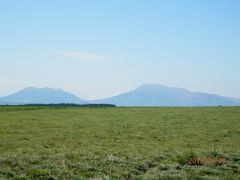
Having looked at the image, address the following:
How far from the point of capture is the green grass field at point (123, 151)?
1844 cm

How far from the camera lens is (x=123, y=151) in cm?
Answer: 2883

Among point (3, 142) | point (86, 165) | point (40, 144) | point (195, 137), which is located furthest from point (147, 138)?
point (86, 165)

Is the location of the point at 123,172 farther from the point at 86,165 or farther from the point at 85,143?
the point at 85,143

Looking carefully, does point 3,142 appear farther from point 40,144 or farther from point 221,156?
point 221,156

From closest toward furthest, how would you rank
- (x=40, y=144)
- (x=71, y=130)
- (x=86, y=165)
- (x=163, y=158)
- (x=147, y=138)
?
(x=86, y=165)
(x=163, y=158)
(x=40, y=144)
(x=147, y=138)
(x=71, y=130)

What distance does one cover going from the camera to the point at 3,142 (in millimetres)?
35406

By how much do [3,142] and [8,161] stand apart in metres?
16.3

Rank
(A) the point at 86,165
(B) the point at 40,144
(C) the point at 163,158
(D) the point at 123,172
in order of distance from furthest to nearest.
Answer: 1. (B) the point at 40,144
2. (C) the point at 163,158
3. (A) the point at 86,165
4. (D) the point at 123,172

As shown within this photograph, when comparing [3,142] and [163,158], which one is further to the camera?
[3,142]

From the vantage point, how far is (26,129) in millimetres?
46875

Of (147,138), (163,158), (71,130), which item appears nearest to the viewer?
(163,158)

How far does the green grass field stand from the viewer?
18.4 metres

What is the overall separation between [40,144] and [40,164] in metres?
Answer: 15.1

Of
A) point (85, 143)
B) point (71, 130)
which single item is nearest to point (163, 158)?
point (85, 143)
